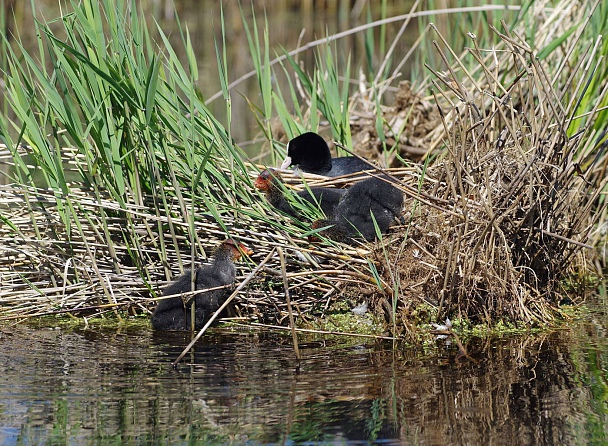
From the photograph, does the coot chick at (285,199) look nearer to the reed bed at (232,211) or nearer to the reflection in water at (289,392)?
the reed bed at (232,211)

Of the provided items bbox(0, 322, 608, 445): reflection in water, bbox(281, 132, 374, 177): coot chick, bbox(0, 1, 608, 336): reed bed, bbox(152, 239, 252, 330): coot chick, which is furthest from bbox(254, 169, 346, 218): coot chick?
bbox(0, 322, 608, 445): reflection in water

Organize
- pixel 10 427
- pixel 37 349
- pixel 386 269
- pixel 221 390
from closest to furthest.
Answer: pixel 10 427 → pixel 221 390 → pixel 37 349 → pixel 386 269

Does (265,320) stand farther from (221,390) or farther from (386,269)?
(221,390)

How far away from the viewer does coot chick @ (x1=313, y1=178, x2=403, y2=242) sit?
4156mm

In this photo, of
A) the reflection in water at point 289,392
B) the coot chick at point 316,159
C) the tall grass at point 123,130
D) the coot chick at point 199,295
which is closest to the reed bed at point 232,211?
the tall grass at point 123,130

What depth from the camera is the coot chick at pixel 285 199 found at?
4.31m

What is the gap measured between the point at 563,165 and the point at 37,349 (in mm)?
2506

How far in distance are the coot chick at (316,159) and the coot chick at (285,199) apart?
546 mm

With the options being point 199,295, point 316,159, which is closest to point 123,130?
point 199,295

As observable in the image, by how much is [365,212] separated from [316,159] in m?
0.90

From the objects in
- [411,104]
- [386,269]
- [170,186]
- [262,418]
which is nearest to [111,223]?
[170,186]

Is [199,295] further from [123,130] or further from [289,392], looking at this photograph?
[289,392]

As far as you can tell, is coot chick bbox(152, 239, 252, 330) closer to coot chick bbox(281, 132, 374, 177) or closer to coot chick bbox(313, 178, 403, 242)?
coot chick bbox(313, 178, 403, 242)

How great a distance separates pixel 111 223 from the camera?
4234 millimetres
